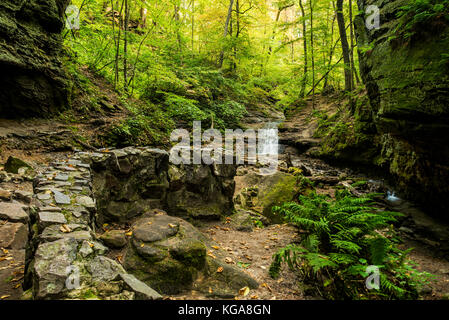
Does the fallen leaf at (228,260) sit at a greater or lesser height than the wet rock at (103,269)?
lesser

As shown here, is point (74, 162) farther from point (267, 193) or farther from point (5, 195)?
point (267, 193)

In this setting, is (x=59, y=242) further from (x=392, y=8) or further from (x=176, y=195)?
(x=392, y=8)

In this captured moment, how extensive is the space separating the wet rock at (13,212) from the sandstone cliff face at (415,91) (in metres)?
7.36

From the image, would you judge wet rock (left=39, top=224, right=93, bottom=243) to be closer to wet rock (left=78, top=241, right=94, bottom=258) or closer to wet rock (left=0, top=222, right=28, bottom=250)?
wet rock (left=78, top=241, right=94, bottom=258)

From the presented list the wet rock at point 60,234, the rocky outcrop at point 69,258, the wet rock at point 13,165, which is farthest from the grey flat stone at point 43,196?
the wet rock at point 13,165

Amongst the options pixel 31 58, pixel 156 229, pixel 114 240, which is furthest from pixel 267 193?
pixel 31 58

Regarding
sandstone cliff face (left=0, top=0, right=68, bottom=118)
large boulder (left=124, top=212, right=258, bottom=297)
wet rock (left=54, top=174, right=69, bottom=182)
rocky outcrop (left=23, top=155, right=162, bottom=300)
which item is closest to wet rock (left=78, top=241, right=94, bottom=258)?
rocky outcrop (left=23, top=155, right=162, bottom=300)

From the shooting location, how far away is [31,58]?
5766 mm

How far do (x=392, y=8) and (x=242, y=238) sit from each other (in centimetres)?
633

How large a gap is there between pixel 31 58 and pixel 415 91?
29.5 ft

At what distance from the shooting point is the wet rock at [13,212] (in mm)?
3623

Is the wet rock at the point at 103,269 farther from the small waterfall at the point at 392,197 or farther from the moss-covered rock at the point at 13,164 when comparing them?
the small waterfall at the point at 392,197

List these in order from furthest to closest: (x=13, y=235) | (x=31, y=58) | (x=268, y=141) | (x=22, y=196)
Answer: (x=268, y=141)
(x=31, y=58)
(x=22, y=196)
(x=13, y=235)

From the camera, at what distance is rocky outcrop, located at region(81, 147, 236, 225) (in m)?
4.39
